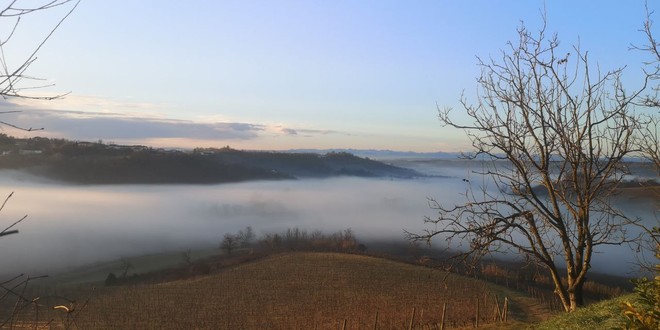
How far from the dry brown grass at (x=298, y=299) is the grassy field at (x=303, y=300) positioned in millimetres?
60

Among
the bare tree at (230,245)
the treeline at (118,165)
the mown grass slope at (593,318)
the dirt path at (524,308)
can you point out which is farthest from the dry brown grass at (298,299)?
the treeline at (118,165)

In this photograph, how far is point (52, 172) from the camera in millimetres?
167750

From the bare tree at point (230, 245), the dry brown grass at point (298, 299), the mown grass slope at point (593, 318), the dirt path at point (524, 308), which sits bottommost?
the bare tree at point (230, 245)

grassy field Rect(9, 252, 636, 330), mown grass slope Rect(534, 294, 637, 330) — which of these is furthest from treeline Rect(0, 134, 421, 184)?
mown grass slope Rect(534, 294, 637, 330)

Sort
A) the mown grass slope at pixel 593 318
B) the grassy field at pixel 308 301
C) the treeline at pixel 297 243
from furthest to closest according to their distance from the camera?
the treeline at pixel 297 243, the grassy field at pixel 308 301, the mown grass slope at pixel 593 318

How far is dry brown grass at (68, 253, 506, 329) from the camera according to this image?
33.9m

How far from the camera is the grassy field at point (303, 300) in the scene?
110 ft

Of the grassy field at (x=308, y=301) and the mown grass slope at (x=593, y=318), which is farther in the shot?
the grassy field at (x=308, y=301)

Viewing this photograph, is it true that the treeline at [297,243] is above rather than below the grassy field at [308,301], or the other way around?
below

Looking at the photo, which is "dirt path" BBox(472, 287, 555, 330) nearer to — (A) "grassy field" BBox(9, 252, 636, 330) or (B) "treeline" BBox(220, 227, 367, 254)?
(A) "grassy field" BBox(9, 252, 636, 330)

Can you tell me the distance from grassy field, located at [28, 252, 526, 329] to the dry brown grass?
6 centimetres

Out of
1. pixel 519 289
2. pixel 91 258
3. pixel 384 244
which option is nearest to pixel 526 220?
pixel 519 289

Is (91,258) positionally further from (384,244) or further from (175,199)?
(175,199)

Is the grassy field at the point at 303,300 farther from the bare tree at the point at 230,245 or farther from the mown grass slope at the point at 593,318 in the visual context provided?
the bare tree at the point at 230,245
